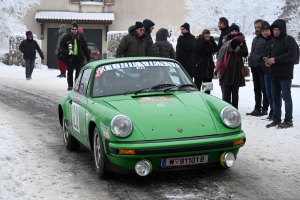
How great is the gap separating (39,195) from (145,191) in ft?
3.57

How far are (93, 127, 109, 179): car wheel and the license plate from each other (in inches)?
28.0

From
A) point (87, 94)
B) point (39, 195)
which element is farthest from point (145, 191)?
point (87, 94)

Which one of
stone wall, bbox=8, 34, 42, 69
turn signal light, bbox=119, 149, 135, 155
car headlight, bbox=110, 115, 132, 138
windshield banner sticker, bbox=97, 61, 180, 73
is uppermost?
windshield banner sticker, bbox=97, 61, 180, 73

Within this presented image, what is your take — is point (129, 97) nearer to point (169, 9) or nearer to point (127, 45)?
point (127, 45)

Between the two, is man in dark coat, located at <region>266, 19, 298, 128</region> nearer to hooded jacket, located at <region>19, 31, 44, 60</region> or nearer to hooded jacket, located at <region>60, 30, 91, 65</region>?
hooded jacket, located at <region>60, 30, 91, 65</region>

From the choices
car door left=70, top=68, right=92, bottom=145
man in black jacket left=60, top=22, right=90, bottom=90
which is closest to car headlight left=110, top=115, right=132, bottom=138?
car door left=70, top=68, right=92, bottom=145

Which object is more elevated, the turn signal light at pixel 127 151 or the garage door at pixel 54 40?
the turn signal light at pixel 127 151

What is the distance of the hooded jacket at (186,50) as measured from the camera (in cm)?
1287

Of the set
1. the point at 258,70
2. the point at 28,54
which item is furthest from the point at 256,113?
the point at 28,54

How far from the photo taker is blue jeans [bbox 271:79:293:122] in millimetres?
10539

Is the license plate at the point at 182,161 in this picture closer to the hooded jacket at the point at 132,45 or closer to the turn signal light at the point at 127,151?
the turn signal light at the point at 127,151

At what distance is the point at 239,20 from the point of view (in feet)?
133

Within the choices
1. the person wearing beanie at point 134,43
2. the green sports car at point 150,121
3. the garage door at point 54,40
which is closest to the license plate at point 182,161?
the green sports car at point 150,121

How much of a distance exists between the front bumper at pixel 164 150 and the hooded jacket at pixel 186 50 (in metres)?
6.39
